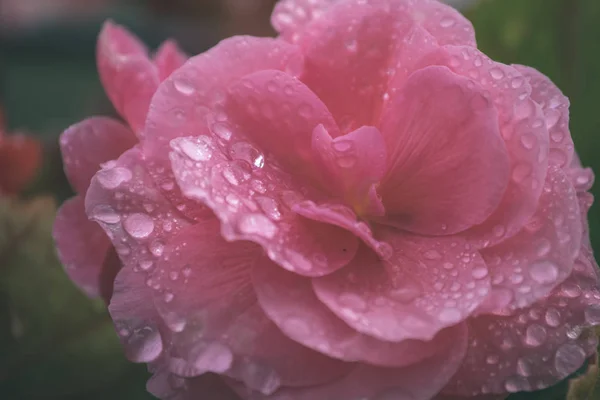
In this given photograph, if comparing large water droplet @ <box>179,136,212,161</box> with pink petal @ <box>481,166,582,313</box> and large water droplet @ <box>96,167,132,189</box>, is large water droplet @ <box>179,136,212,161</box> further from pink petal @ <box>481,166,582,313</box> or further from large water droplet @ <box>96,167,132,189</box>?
pink petal @ <box>481,166,582,313</box>

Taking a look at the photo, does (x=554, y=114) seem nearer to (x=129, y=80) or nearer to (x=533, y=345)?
(x=533, y=345)

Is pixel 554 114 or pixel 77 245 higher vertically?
pixel 554 114

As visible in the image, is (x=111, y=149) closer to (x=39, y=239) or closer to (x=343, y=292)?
(x=343, y=292)

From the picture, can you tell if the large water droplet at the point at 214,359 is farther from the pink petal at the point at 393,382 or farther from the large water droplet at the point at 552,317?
the large water droplet at the point at 552,317

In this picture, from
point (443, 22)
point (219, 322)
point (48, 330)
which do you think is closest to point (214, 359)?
point (219, 322)

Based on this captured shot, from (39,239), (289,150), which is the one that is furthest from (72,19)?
(289,150)

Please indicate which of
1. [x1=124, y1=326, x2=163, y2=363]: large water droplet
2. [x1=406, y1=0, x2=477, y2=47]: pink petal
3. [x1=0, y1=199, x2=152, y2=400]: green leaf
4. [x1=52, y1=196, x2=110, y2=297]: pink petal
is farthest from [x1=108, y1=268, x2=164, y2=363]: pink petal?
[x1=0, y1=199, x2=152, y2=400]: green leaf
